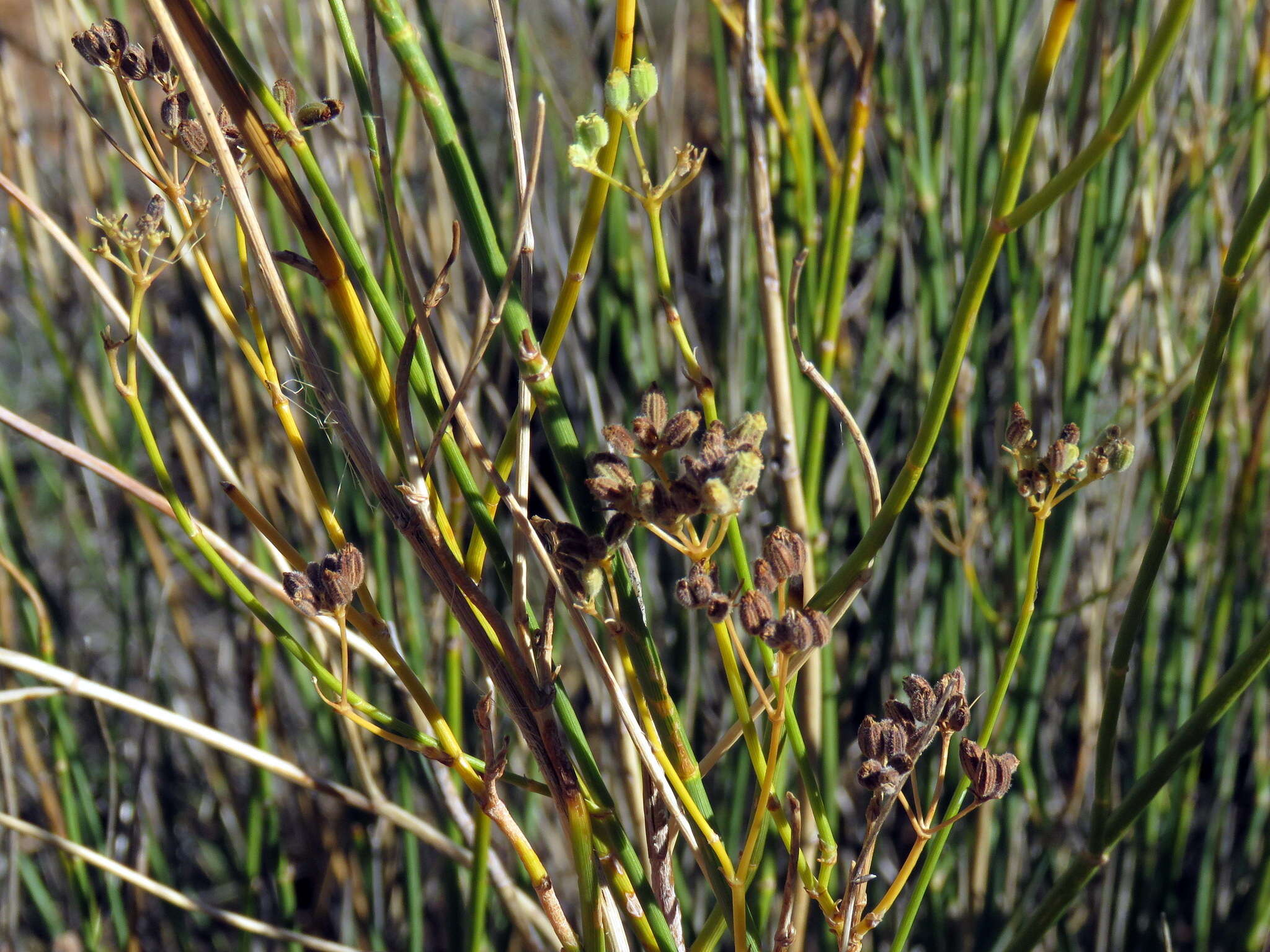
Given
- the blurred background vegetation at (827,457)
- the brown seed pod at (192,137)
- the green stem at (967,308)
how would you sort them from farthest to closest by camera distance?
the blurred background vegetation at (827,457) < the brown seed pod at (192,137) < the green stem at (967,308)

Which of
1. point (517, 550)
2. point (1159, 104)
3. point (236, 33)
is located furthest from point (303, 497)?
point (1159, 104)

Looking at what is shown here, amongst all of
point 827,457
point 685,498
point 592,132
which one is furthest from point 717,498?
point 827,457

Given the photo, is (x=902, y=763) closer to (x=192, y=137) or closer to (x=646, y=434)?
(x=646, y=434)

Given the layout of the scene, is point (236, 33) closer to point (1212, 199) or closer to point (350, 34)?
point (350, 34)

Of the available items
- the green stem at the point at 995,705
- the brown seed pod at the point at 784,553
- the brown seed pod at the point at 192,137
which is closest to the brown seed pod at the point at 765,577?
the brown seed pod at the point at 784,553

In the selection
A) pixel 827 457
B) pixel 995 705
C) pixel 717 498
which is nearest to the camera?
pixel 717 498

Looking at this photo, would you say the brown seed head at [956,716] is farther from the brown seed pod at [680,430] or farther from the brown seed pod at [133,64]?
the brown seed pod at [133,64]
